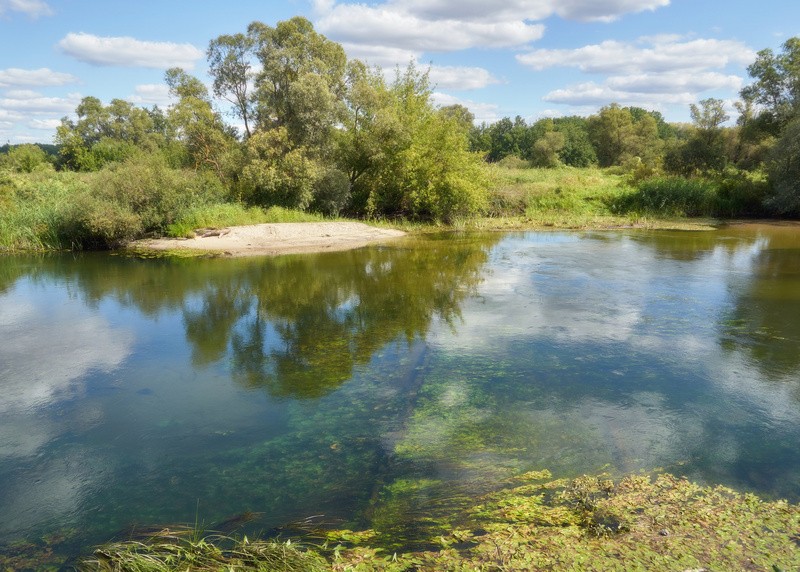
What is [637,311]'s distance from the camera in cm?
1159

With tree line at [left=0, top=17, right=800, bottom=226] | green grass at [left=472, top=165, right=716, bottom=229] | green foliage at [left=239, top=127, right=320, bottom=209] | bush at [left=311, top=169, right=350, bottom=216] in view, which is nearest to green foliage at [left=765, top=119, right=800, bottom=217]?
tree line at [left=0, top=17, right=800, bottom=226]

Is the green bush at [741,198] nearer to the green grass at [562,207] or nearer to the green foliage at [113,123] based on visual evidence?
the green grass at [562,207]

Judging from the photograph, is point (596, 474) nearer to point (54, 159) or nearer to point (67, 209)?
point (67, 209)

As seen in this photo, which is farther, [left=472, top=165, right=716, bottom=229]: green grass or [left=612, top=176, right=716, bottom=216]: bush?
[left=612, top=176, right=716, bottom=216]: bush

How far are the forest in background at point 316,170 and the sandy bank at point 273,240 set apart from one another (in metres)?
0.88

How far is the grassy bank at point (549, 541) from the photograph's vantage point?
4.09 metres

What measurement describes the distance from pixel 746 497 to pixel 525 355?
4.25m

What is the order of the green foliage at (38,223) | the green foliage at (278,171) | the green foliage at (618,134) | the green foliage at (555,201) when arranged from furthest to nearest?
the green foliage at (618,134) → the green foliage at (555,201) → the green foliage at (278,171) → the green foliage at (38,223)

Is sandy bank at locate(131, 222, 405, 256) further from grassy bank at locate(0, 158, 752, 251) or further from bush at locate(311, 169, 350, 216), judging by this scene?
bush at locate(311, 169, 350, 216)

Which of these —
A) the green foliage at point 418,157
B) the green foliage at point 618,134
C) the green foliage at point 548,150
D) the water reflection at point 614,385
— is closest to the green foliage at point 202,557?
the water reflection at point 614,385

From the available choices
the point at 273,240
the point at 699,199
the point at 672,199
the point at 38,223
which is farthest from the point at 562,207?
the point at 38,223

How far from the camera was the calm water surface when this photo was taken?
548 cm

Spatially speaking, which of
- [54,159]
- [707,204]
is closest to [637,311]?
[707,204]

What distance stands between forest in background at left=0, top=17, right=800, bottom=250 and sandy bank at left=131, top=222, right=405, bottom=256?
88 cm
